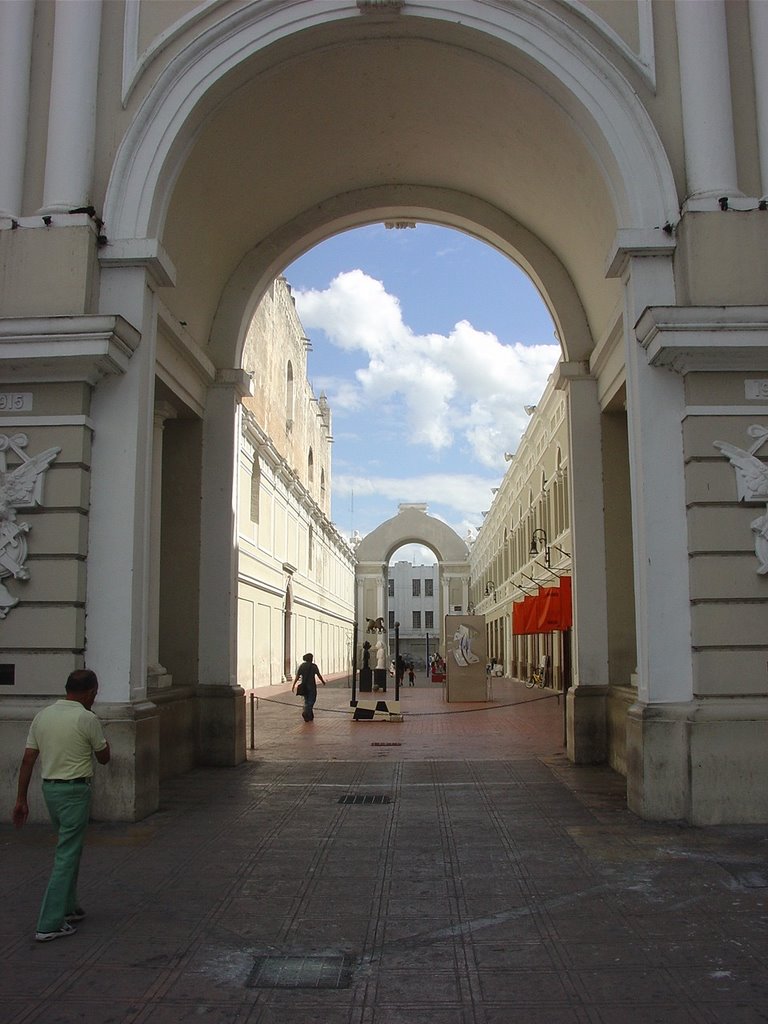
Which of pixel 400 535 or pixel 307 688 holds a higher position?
pixel 400 535

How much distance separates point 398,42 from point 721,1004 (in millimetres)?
8882

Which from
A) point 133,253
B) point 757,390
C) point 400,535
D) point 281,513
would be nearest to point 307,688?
point 133,253

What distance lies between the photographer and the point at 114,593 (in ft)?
26.5

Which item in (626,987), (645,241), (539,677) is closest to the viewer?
(626,987)

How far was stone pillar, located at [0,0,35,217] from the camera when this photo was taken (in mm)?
8641

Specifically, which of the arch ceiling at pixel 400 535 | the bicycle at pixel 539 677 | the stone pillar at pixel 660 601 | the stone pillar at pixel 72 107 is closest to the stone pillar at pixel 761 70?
the stone pillar at pixel 660 601

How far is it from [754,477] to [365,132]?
20.6 ft

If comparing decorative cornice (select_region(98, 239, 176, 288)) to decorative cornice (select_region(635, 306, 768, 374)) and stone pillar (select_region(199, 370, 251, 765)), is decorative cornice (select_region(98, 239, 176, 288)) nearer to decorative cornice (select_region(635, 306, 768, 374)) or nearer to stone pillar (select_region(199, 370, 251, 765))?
stone pillar (select_region(199, 370, 251, 765))

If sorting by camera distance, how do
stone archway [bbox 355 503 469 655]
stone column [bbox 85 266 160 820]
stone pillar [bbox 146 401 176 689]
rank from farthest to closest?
1. stone archway [bbox 355 503 469 655]
2. stone pillar [bbox 146 401 176 689]
3. stone column [bbox 85 266 160 820]

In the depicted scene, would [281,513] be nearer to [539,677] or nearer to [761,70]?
[539,677]

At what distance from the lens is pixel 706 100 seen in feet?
28.0

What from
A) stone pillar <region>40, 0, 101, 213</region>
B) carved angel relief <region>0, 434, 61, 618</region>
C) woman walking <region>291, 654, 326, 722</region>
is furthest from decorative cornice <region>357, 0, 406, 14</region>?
woman walking <region>291, 654, 326, 722</region>

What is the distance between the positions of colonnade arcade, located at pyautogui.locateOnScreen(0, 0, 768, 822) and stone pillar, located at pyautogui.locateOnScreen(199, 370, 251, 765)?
0.34ft

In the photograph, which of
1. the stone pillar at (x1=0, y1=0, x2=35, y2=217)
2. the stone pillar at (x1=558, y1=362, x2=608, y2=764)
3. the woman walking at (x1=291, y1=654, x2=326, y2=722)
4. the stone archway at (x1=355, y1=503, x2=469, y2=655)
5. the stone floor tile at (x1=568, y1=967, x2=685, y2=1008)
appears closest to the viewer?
→ the stone floor tile at (x1=568, y1=967, x2=685, y2=1008)
